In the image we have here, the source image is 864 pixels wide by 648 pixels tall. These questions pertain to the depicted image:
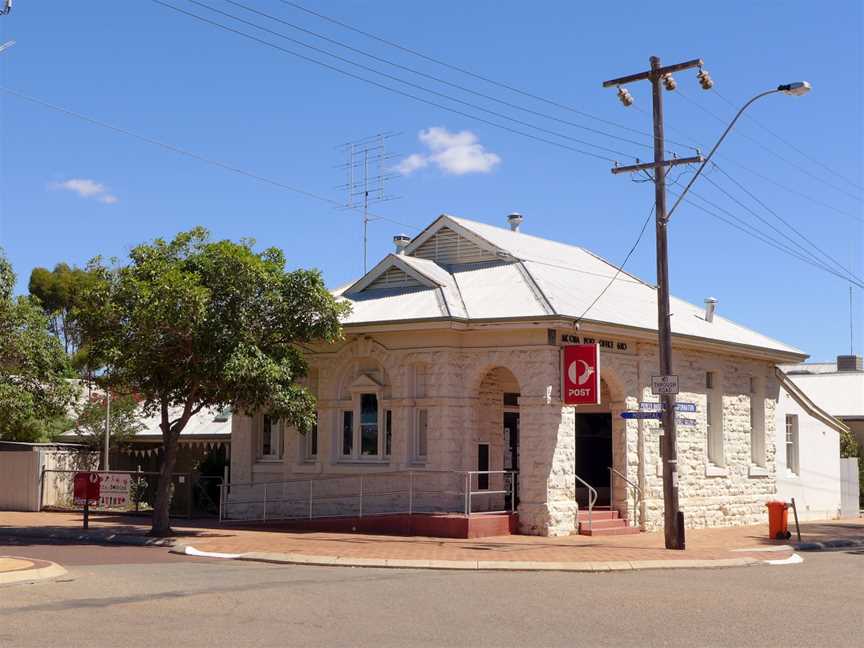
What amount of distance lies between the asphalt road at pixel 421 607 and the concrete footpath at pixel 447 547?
2.76ft

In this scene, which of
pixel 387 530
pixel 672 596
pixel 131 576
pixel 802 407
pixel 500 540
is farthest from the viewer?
pixel 802 407

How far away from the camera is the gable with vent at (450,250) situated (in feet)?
86.5

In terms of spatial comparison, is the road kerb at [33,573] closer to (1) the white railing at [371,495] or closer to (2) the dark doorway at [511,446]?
(1) the white railing at [371,495]

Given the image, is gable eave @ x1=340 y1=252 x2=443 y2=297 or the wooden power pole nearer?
the wooden power pole

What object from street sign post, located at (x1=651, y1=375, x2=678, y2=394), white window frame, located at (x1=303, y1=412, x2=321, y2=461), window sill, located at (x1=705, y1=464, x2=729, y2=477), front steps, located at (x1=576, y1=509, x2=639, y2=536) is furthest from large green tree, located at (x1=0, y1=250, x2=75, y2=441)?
window sill, located at (x1=705, y1=464, x2=729, y2=477)

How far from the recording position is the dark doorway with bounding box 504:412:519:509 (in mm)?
24734

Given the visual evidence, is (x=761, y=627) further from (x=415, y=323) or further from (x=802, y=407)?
(x=802, y=407)

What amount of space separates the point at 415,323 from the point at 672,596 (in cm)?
1078

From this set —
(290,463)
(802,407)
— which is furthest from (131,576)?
(802,407)

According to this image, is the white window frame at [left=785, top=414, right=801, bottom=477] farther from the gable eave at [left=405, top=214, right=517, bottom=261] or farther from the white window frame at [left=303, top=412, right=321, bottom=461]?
the white window frame at [left=303, top=412, right=321, bottom=461]

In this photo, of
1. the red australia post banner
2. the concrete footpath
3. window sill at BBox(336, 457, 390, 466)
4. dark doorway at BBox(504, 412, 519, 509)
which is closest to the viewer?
the concrete footpath

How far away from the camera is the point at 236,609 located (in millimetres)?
11508

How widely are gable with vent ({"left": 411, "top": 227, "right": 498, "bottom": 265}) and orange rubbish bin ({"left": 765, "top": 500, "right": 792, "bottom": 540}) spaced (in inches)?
349

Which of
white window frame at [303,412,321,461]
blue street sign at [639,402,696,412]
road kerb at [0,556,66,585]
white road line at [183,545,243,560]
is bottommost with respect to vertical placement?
white road line at [183,545,243,560]
